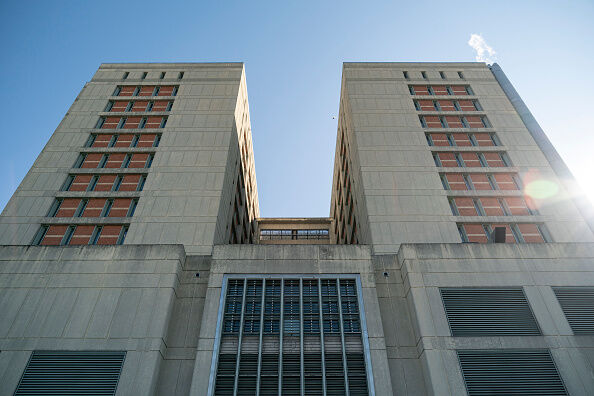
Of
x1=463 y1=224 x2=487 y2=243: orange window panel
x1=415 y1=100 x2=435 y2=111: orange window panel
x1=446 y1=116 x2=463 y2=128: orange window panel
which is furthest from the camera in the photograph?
x1=415 y1=100 x2=435 y2=111: orange window panel

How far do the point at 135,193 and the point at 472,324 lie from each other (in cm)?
2702

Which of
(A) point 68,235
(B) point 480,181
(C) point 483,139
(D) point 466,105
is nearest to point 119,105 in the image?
(A) point 68,235

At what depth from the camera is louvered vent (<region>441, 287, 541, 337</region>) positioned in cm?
Result: 2066

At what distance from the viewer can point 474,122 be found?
126 ft

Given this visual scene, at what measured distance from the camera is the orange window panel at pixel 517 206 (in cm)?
3103

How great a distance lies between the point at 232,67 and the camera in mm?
44938

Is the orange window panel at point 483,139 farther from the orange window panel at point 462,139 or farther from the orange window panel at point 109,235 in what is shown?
the orange window panel at point 109,235

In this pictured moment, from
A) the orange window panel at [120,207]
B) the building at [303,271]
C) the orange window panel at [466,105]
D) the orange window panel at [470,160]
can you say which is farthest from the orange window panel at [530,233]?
the orange window panel at [120,207]

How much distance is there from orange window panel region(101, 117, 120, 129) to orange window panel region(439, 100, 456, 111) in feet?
113

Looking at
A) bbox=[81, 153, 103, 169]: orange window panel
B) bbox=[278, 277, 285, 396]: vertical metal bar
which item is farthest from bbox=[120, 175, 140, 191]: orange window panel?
bbox=[278, 277, 285, 396]: vertical metal bar

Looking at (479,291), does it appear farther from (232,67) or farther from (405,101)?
(232,67)

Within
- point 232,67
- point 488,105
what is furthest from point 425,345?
point 232,67

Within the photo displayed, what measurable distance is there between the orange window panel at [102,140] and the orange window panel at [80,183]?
171 inches

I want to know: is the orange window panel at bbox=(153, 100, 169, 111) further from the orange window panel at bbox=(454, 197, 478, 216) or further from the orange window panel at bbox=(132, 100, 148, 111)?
the orange window panel at bbox=(454, 197, 478, 216)
